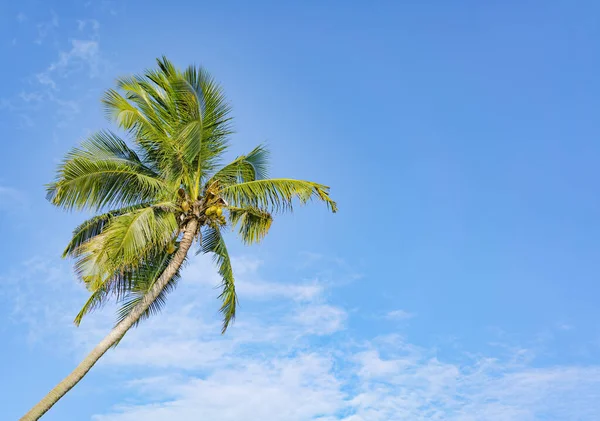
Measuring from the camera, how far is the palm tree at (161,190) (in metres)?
13.7

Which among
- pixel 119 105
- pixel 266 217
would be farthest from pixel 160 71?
pixel 266 217

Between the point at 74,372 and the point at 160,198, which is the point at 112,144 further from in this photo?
the point at 74,372

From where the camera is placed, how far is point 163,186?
1443cm

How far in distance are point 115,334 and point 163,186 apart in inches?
139

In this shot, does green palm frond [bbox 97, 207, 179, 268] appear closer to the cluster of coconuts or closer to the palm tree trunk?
the palm tree trunk

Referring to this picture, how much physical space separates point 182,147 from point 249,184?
183 cm

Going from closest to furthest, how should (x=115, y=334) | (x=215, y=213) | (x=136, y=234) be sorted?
1. (x=136, y=234)
2. (x=115, y=334)
3. (x=215, y=213)

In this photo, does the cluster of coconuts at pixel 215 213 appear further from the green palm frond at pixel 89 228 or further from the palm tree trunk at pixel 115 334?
the green palm frond at pixel 89 228

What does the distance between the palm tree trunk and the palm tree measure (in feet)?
0.08

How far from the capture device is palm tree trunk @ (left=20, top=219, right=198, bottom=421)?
12.0 metres

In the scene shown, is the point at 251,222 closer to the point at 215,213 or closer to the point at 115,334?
the point at 215,213

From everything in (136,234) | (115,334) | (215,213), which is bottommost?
(115,334)

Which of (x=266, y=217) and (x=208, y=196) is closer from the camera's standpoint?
(x=208, y=196)

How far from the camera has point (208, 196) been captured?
1434cm
